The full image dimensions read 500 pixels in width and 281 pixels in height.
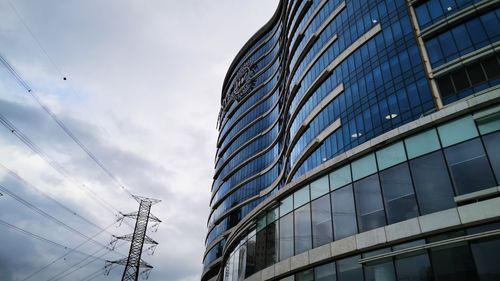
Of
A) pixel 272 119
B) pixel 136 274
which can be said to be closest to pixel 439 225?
pixel 136 274

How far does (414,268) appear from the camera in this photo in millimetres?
15758

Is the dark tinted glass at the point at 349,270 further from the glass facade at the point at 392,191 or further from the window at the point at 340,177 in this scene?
the window at the point at 340,177

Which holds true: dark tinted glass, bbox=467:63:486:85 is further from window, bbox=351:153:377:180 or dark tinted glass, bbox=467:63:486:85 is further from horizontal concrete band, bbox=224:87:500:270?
window, bbox=351:153:377:180

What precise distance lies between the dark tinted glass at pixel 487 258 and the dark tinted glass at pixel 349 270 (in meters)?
5.12

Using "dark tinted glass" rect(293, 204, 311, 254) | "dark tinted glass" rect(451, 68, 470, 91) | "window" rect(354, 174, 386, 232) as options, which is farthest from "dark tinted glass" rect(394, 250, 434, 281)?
"dark tinted glass" rect(451, 68, 470, 91)

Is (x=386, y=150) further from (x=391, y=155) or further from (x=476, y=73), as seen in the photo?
(x=476, y=73)

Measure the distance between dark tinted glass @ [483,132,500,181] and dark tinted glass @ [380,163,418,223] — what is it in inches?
138

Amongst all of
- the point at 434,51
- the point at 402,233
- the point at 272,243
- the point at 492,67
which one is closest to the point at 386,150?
the point at 402,233

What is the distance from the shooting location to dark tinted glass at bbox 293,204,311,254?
21.2m

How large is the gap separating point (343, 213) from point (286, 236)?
455cm

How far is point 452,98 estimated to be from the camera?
26297mm

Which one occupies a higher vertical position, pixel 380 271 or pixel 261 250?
pixel 261 250

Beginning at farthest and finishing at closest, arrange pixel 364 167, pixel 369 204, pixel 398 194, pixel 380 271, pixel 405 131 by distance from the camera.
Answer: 1. pixel 364 167
2. pixel 369 204
3. pixel 405 131
4. pixel 398 194
5. pixel 380 271

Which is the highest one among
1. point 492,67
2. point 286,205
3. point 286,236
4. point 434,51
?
point 434,51
